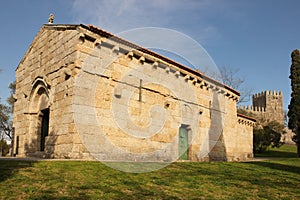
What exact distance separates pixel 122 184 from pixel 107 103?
16.0 feet

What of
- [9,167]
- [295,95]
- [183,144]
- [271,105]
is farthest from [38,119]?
[271,105]

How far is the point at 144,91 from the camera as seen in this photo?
497 inches

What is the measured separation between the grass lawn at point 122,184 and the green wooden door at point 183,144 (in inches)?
216

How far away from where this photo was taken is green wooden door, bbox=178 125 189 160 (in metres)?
14.4

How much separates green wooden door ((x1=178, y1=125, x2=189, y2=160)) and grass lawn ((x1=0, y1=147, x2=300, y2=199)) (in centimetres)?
548

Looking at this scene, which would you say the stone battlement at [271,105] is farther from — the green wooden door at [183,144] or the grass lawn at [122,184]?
the grass lawn at [122,184]

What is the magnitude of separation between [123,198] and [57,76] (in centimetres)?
753

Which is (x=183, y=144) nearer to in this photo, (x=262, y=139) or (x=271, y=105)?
(x=262, y=139)

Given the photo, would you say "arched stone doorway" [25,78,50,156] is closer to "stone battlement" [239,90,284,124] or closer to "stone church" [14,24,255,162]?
"stone church" [14,24,255,162]

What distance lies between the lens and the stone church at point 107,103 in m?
10.5

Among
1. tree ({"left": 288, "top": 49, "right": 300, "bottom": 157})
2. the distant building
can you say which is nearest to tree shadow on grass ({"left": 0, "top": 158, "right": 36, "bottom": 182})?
tree ({"left": 288, "top": 49, "right": 300, "bottom": 157})

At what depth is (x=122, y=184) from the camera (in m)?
6.54

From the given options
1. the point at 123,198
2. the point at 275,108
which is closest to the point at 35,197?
the point at 123,198

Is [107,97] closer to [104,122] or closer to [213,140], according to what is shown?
[104,122]
